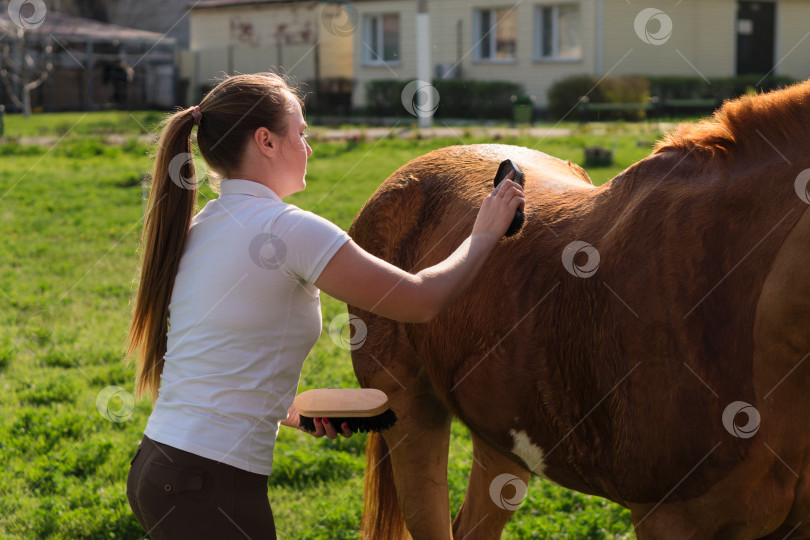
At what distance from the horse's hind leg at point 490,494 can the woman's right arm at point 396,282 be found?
1.44m

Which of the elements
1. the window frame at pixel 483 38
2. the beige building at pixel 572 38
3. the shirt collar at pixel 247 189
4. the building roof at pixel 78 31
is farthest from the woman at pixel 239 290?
the building roof at pixel 78 31

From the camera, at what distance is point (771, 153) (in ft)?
7.28

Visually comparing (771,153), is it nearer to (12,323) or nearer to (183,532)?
(183,532)

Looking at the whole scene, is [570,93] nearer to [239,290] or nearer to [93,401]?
[93,401]

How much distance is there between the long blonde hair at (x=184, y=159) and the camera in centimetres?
232

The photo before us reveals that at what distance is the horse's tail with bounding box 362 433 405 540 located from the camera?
3.69 metres

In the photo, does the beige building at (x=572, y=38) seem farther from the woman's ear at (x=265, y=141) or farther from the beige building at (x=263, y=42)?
the woman's ear at (x=265, y=141)

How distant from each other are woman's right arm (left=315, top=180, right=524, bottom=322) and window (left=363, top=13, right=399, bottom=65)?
90.4 ft

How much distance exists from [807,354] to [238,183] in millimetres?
1494

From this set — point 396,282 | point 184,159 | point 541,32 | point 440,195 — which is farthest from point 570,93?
point 396,282

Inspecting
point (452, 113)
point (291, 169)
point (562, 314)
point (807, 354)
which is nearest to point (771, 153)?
point (807, 354)

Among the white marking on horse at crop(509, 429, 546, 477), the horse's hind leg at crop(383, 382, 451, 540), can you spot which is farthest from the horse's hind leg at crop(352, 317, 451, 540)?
the white marking on horse at crop(509, 429, 546, 477)

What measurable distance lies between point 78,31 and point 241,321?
33.3 metres

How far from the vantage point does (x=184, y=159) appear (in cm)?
241
